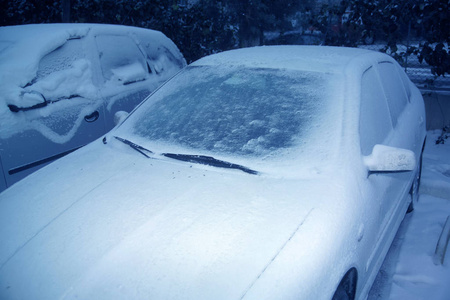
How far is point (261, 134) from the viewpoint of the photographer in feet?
6.82

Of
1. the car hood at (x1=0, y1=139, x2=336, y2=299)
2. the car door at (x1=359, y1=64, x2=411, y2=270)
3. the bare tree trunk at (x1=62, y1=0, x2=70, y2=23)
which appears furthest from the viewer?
the bare tree trunk at (x1=62, y1=0, x2=70, y2=23)

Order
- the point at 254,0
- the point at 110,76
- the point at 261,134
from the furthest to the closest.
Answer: the point at 254,0
the point at 110,76
the point at 261,134

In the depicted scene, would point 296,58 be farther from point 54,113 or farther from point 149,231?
point 54,113

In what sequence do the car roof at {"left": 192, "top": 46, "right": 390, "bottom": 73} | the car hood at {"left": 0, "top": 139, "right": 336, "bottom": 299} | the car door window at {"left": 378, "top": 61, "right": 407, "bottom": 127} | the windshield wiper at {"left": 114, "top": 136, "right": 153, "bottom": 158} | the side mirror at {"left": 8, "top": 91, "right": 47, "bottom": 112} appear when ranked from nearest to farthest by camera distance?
the car hood at {"left": 0, "top": 139, "right": 336, "bottom": 299} < the windshield wiper at {"left": 114, "top": 136, "right": 153, "bottom": 158} < the car roof at {"left": 192, "top": 46, "right": 390, "bottom": 73} < the car door window at {"left": 378, "top": 61, "right": 407, "bottom": 127} < the side mirror at {"left": 8, "top": 91, "right": 47, "bottom": 112}

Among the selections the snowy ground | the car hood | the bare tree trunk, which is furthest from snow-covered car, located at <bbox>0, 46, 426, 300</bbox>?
the bare tree trunk

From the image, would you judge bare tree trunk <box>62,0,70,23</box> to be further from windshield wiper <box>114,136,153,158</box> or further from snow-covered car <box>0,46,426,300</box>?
windshield wiper <box>114,136,153,158</box>

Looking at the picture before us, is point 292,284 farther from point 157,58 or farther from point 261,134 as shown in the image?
point 157,58

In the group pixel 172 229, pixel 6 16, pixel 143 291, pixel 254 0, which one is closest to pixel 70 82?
pixel 172 229

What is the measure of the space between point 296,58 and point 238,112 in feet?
2.15

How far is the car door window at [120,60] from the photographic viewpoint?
388cm

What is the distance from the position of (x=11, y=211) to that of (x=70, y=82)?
1.92m

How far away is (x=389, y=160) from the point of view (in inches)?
73.8

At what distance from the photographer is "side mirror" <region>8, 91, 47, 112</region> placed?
117 inches

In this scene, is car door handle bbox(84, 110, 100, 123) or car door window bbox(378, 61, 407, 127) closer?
car door window bbox(378, 61, 407, 127)
